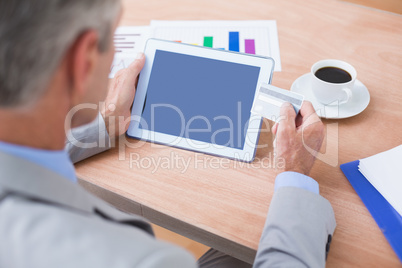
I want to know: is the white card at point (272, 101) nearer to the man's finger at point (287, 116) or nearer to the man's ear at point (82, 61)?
the man's finger at point (287, 116)

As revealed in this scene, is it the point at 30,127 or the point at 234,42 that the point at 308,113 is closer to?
the point at 234,42

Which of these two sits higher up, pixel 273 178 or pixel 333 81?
pixel 333 81

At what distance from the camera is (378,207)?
0.83 metres

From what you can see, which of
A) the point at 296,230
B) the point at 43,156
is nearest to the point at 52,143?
the point at 43,156

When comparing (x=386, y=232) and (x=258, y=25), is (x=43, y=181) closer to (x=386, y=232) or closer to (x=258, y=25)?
(x=386, y=232)

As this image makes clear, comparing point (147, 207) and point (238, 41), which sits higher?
point (238, 41)

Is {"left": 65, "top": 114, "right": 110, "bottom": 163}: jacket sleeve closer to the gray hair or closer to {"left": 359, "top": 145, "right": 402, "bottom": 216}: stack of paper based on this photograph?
the gray hair


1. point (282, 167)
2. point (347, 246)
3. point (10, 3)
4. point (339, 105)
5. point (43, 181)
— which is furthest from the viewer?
point (339, 105)

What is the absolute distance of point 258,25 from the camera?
1244 millimetres

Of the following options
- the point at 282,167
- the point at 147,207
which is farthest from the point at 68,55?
the point at 282,167

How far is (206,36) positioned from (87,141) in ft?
1.58

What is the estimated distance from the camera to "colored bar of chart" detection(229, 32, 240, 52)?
1.17m

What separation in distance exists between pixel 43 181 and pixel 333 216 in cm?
53

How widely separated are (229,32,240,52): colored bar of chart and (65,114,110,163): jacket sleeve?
0.42 metres
